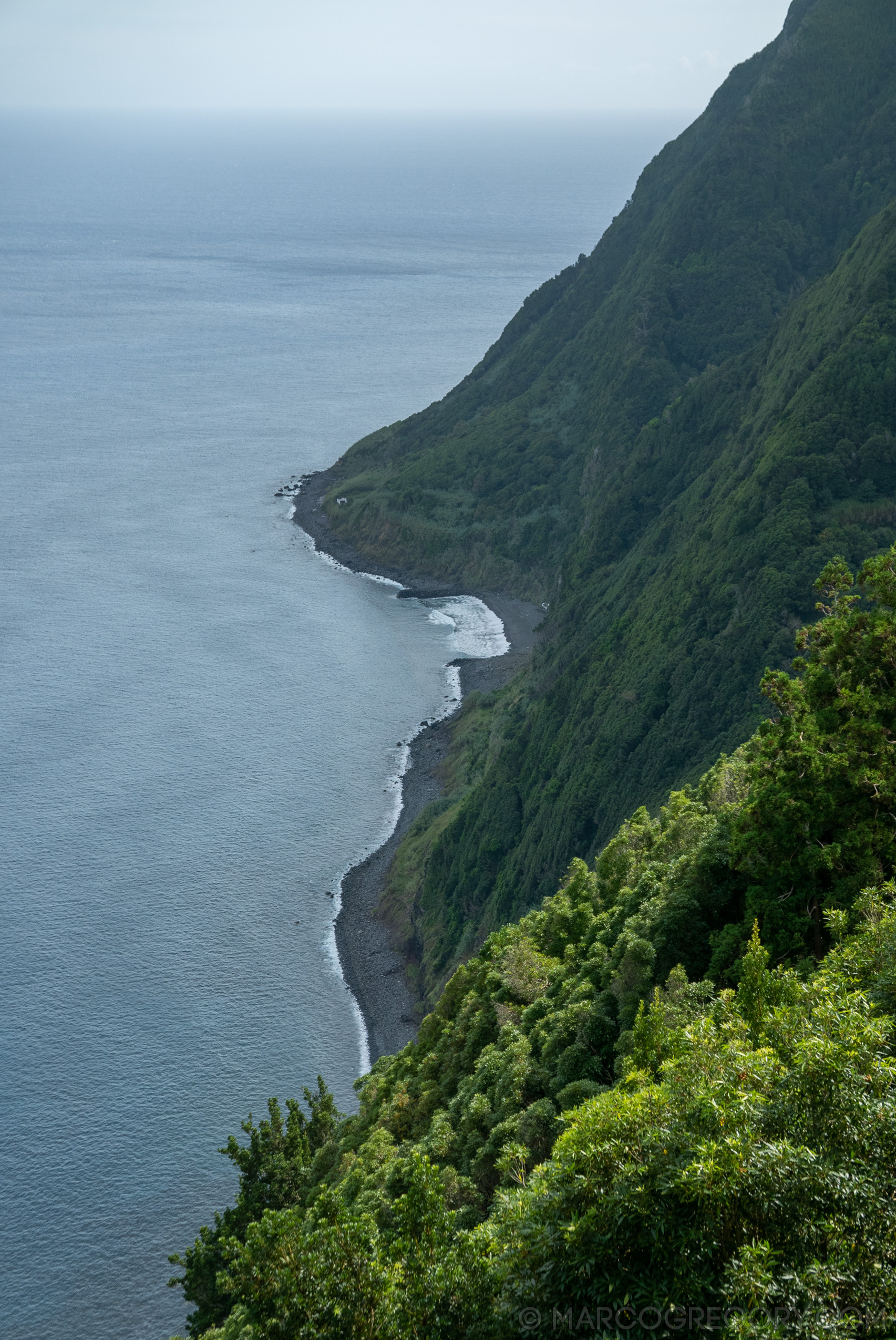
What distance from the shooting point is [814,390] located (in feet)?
320

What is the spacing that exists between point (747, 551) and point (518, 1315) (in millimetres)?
74266

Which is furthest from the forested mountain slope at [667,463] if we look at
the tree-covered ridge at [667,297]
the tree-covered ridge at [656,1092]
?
the tree-covered ridge at [656,1092]

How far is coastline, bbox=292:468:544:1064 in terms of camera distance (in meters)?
85.7

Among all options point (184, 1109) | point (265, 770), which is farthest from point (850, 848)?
point (265, 770)

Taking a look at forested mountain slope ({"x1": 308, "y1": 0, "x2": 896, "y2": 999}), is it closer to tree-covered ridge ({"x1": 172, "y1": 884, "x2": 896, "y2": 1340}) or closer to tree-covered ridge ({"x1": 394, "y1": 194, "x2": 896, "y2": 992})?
tree-covered ridge ({"x1": 394, "y1": 194, "x2": 896, "y2": 992})

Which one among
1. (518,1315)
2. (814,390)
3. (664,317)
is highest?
(664,317)

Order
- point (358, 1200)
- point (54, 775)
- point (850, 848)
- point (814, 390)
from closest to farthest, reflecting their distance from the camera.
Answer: point (850, 848) → point (358, 1200) → point (814, 390) → point (54, 775)

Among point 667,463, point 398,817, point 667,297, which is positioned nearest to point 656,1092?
point 398,817

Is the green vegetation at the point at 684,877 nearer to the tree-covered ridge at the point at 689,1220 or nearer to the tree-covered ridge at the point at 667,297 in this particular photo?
the tree-covered ridge at the point at 689,1220

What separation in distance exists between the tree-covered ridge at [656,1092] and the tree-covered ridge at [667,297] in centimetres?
9953

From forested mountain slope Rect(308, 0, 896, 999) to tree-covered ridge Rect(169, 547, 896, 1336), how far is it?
24.8 m

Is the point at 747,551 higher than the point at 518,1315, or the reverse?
the point at 747,551

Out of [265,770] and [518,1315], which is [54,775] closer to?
[265,770]

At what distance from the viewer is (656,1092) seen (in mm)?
24344
